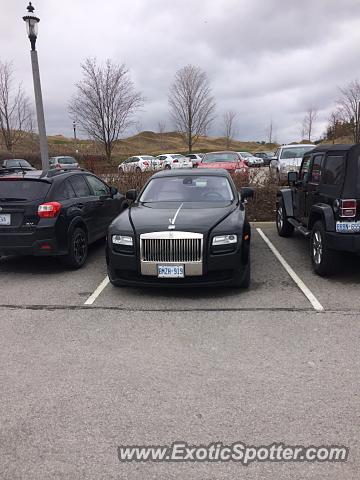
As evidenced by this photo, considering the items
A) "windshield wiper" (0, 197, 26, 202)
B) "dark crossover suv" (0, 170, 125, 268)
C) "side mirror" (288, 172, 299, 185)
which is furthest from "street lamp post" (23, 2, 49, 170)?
"side mirror" (288, 172, 299, 185)

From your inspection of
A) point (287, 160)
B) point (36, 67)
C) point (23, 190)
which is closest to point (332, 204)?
point (23, 190)

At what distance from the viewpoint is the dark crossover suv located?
21.6 ft

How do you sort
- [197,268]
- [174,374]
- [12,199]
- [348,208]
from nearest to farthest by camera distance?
[174,374] < [197,268] < [348,208] < [12,199]

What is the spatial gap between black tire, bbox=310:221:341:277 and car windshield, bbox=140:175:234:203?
4.54 feet

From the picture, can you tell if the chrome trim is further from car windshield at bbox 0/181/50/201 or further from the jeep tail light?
car windshield at bbox 0/181/50/201

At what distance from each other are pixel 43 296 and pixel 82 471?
3.57m

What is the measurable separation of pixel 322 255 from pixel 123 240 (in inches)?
111

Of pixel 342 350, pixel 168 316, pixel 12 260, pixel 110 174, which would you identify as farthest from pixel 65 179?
pixel 110 174

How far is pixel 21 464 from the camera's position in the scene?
2.60 meters

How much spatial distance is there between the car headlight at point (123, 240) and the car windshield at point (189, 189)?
4.51 feet

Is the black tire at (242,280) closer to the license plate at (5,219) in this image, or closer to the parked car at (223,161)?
the license plate at (5,219)

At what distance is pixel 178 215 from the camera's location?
19.2 feet

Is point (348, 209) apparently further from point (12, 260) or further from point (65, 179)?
point (12, 260)

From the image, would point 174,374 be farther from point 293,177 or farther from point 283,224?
point 283,224
